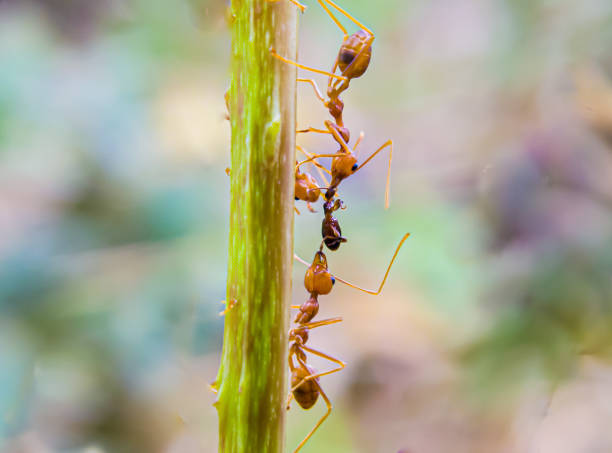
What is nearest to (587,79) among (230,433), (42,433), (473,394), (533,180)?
(533,180)

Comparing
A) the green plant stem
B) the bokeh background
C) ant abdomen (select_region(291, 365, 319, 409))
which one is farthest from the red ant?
the bokeh background

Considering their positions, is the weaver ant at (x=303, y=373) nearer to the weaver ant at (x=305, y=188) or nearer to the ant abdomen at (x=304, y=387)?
the ant abdomen at (x=304, y=387)

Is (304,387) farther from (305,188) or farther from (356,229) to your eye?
(356,229)

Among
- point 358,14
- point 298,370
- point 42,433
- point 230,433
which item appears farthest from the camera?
point 358,14

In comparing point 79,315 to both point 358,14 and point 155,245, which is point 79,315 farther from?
point 358,14

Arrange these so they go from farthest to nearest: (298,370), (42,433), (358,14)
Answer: (358,14), (42,433), (298,370)

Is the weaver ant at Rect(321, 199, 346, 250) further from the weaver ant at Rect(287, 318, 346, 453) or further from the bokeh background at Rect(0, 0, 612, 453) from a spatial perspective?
the bokeh background at Rect(0, 0, 612, 453)
